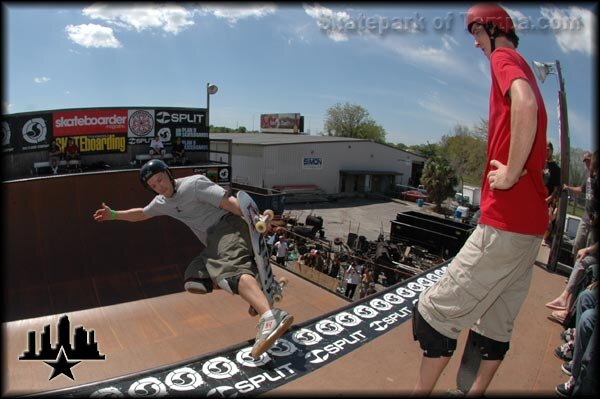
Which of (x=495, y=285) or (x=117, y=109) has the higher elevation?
(x=117, y=109)

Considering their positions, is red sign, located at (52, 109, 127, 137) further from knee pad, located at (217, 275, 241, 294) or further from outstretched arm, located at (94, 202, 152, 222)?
knee pad, located at (217, 275, 241, 294)

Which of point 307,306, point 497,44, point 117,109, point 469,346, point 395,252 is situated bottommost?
point 395,252

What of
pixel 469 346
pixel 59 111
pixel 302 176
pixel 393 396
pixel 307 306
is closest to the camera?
pixel 469 346

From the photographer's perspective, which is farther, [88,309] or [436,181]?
[436,181]

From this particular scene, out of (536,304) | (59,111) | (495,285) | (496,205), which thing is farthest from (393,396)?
(59,111)

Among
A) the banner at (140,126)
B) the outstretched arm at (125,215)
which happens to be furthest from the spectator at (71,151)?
the outstretched arm at (125,215)

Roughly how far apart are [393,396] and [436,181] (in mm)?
35278

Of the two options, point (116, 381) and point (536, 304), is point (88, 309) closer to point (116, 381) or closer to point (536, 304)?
point (116, 381)

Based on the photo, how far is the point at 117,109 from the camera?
47.5 feet

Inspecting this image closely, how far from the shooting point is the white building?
122ft

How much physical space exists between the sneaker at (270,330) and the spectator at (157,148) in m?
13.5

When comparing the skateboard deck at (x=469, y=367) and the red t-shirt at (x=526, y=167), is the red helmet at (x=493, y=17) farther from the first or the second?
the skateboard deck at (x=469, y=367)

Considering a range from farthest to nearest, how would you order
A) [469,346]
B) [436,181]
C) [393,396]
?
[436,181] → [393,396] → [469,346]

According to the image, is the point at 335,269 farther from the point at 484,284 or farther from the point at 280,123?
the point at 280,123
